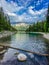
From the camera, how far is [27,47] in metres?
1.73

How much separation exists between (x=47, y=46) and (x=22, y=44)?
37 cm

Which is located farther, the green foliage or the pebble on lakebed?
the green foliage

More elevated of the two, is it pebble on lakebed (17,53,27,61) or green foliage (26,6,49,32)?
green foliage (26,6,49,32)

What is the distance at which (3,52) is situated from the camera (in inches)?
67.1

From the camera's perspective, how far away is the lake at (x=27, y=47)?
5.30 feet

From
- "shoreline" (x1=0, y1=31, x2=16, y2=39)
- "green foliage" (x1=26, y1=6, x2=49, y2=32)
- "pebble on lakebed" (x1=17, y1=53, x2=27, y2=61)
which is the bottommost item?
"pebble on lakebed" (x1=17, y1=53, x2=27, y2=61)

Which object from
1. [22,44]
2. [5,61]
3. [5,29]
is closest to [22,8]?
[5,29]

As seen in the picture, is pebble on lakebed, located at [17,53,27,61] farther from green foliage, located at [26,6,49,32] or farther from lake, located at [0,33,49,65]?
green foliage, located at [26,6,49,32]

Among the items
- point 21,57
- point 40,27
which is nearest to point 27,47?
point 21,57

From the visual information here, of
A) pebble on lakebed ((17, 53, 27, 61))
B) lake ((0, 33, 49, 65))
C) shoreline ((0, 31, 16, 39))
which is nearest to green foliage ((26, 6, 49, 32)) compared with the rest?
lake ((0, 33, 49, 65))

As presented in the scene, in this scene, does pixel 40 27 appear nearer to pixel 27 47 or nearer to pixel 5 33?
pixel 27 47

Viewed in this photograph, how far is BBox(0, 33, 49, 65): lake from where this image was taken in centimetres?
162

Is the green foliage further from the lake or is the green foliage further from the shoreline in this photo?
the shoreline

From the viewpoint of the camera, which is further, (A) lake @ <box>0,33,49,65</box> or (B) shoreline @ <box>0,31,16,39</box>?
(B) shoreline @ <box>0,31,16,39</box>
